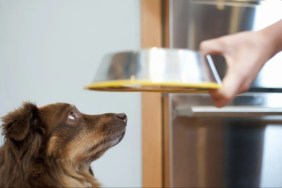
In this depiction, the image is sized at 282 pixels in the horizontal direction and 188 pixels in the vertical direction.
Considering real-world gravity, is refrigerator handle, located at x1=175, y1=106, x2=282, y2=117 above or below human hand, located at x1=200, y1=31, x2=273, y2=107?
below

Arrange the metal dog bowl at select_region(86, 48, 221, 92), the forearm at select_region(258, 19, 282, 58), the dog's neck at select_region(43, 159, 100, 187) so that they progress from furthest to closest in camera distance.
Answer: the dog's neck at select_region(43, 159, 100, 187), the forearm at select_region(258, 19, 282, 58), the metal dog bowl at select_region(86, 48, 221, 92)

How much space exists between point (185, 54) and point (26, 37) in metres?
1.11

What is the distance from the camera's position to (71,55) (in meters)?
1.54

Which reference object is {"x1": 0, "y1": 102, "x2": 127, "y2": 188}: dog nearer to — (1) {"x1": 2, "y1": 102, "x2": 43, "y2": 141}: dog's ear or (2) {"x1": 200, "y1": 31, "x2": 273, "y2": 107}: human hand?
(1) {"x1": 2, "y1": 102, "x2": 43, "y2": 141}: dog's ear

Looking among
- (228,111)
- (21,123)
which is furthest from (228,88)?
(228,111)

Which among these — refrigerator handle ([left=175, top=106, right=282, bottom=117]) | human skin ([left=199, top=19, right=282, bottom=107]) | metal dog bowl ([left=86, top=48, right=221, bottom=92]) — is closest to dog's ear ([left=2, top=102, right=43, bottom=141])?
metal dog bowl ([left=86, top=48, right=221, bottom=92])

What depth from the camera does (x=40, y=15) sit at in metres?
1.52

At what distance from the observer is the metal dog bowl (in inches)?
20.2

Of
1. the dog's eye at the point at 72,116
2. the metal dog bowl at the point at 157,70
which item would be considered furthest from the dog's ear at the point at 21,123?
the metal dog bowl at the point at 157,70

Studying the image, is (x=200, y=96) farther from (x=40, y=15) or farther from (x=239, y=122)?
(x=40, y=15)

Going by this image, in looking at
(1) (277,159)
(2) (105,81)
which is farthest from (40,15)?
(1) (277,159)

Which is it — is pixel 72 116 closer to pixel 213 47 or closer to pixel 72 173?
pixel 72 173

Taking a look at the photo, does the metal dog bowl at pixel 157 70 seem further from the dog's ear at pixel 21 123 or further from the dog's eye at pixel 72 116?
the dog's eye at pixel 72 116

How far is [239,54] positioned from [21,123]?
577 millimetres
